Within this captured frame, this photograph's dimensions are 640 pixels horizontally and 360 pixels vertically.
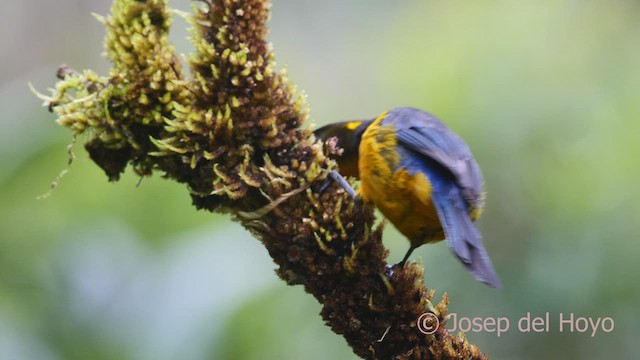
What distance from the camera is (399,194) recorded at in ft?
7.67

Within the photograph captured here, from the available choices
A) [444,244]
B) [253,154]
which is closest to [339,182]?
[253,154]

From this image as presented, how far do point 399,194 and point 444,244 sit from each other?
25.1 inches

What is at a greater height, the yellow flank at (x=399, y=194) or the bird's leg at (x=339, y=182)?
the bird's leg at (x=339, y=182)

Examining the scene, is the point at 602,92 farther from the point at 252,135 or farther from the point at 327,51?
the point at 327,51

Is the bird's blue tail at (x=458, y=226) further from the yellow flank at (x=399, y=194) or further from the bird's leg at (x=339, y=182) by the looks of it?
the bird's leg at (x=339, y=182)

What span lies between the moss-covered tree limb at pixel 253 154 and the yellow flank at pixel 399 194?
0.20 meters

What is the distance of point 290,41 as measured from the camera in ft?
15.7

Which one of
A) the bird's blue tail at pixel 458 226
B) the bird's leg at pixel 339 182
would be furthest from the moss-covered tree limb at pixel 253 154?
the bird's blue tail at pixel 458 226

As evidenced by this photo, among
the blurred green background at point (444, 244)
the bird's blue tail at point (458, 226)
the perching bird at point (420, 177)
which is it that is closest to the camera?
the bird's blue tail at point (458, 226)

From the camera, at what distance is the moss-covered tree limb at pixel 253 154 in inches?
77.5

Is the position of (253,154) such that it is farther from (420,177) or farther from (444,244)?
(444,244)

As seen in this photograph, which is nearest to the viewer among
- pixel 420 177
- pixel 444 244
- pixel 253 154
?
pixel 253 154

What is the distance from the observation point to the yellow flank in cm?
231

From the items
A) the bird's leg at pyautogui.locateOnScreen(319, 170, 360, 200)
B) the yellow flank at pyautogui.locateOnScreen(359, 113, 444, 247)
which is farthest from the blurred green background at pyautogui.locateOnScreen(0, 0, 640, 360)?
the bird's leg at pyautogui.locateOnScreen(319, 170, 360, 200)
